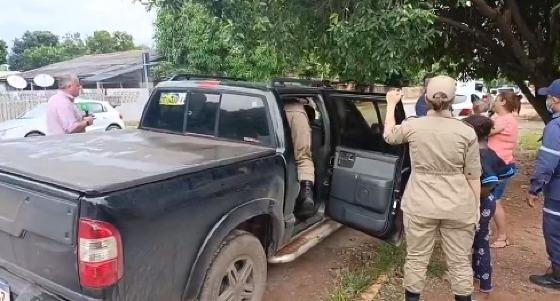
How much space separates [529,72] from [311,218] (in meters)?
5.40

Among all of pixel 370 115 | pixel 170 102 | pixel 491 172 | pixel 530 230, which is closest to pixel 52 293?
pixel 170 102

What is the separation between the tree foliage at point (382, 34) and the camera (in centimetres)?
436

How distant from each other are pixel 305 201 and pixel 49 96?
17439 mm

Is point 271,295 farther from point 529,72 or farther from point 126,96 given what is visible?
point 126,96

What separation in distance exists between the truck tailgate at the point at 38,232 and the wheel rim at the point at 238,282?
101cm

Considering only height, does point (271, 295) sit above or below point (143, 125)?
below

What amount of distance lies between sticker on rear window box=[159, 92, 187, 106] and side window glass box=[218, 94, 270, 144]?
472 millimetres

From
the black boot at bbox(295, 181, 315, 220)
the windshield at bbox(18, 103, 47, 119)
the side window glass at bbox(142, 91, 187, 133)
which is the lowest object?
the windshield at bbox(18, 103, 47, 119)

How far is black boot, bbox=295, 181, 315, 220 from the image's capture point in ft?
12.4

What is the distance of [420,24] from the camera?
4281mm

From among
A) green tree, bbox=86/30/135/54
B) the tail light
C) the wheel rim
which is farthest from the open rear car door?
green tree, bbox=86/30/135/54

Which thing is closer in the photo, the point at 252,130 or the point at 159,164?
the point at 159,164

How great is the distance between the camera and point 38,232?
2.24m

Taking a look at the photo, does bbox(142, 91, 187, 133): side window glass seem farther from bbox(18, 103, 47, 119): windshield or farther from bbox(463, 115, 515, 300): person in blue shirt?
bbox(18, 103, 47, 119): windshield
